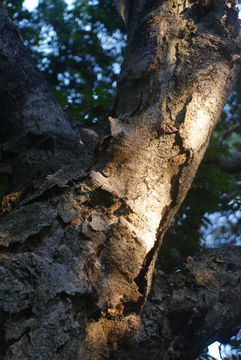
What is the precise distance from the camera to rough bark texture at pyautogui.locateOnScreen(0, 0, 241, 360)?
5.41 ft

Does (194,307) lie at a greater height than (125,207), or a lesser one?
lesser

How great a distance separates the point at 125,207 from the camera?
2.00 metres

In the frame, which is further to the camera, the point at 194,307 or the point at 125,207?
the point at 194,307

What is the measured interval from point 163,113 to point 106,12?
4269mm

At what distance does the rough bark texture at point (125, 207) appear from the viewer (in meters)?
1.65

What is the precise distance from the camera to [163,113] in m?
2.27

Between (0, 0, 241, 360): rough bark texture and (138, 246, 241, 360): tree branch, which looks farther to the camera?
(138, 246, 241, 360): tree branch

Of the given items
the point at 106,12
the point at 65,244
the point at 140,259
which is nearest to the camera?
the point at 65,244

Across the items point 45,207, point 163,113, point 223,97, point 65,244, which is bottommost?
point 65,244

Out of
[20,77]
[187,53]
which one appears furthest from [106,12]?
[187,53]

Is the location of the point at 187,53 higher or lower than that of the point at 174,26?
lower

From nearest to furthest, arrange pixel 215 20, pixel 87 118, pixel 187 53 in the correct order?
pixel 187 53 < pixel 215 20 < pixel 87 118

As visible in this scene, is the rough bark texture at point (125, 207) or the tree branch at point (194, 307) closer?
the rough bark texture at point (125, 207)

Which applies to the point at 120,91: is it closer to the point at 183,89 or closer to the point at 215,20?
the point at 183,89
